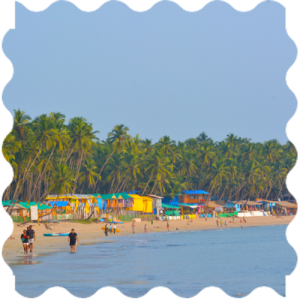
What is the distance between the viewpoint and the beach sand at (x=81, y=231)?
30.8 m

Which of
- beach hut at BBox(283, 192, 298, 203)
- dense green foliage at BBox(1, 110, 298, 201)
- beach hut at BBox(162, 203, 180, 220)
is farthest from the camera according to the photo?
beach hut at BBox(283, 192, 298, 203)

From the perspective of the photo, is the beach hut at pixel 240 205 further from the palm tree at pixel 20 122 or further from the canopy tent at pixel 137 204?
the palm tree at pixel 20 122

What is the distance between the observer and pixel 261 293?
580 centimetres

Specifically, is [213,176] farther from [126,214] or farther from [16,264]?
[16,264]

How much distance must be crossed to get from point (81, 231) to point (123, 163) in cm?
3445

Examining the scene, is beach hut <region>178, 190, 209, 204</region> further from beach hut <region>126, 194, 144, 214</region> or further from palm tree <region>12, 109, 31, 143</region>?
palm tree <region>12, 109, 31, 143</region>

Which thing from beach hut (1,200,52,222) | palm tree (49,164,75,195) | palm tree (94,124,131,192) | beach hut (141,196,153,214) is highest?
palm tree (94,124,131,192)

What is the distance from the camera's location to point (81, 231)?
5219 cm

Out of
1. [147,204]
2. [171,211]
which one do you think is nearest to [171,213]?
[171,211]

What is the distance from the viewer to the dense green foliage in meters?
65.5

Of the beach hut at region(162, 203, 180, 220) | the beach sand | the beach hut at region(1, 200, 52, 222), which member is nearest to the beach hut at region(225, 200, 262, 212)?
the beach sand

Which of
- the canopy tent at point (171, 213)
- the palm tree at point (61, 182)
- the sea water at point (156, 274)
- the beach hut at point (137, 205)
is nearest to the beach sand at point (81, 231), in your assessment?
the sea water at point (156, 274)

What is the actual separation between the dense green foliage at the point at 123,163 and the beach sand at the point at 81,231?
818 centimetres

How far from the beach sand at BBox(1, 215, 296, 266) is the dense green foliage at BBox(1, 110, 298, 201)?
8185 mm
